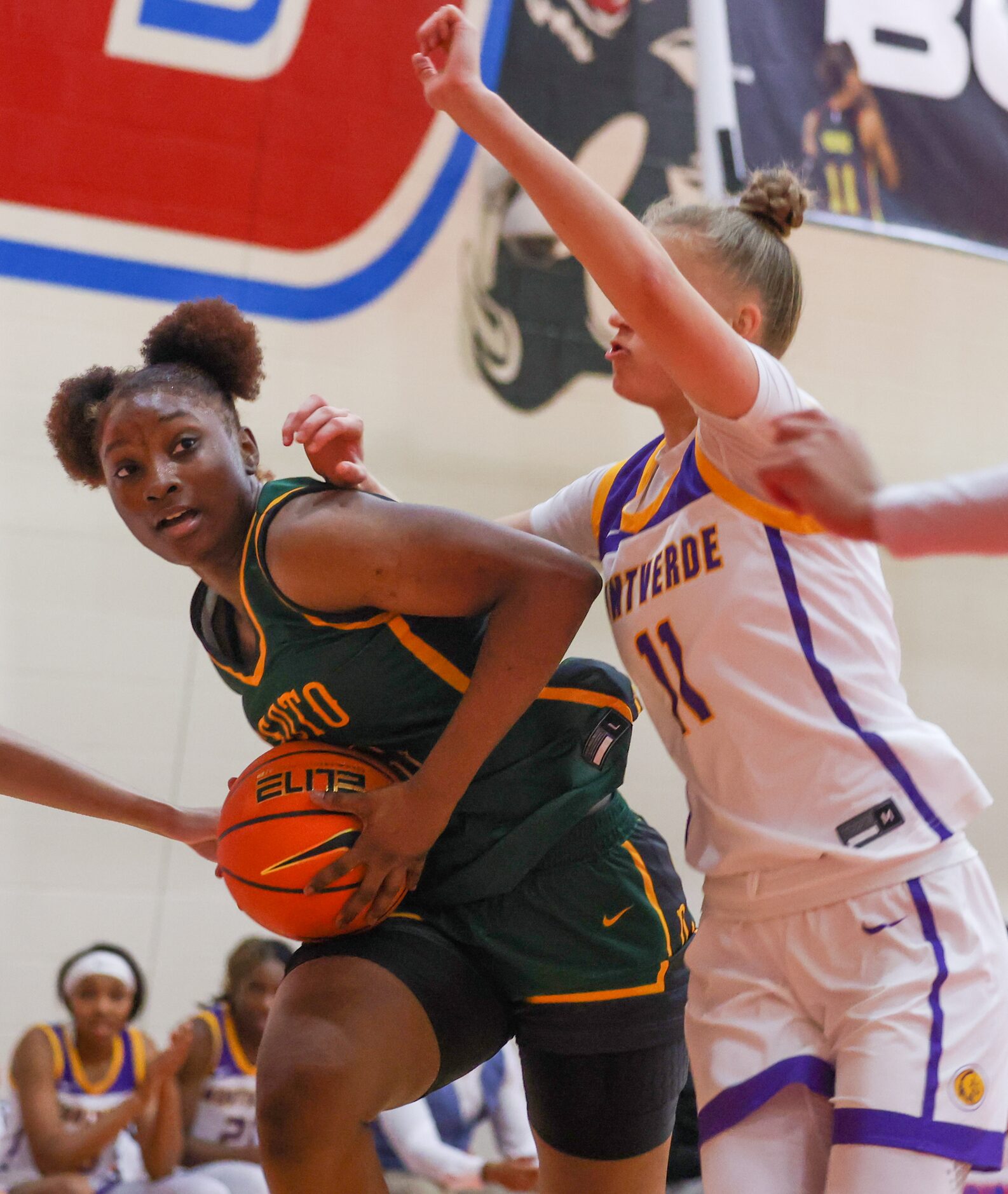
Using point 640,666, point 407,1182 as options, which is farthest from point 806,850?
point 407,1182

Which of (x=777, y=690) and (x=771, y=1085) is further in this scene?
(x=777, y=690)

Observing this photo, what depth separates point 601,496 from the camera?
2.41 metres

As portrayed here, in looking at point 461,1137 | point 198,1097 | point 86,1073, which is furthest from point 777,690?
point 86,1073

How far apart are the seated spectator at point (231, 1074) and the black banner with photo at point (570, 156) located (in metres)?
2.71

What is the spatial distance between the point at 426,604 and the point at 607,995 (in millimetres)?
770

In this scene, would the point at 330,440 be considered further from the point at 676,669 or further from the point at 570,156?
the point at 570,156

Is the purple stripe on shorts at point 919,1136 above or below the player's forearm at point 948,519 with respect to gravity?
below

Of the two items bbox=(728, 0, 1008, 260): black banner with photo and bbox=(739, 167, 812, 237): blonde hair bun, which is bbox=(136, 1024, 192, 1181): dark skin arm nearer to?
Result: bbox=(739, 167, 812, 237): blonde hair bun

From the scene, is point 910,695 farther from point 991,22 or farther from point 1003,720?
point 991,22

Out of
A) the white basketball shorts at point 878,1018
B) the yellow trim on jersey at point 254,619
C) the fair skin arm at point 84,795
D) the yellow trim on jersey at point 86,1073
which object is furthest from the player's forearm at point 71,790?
the yellow trim on jersey at point 86,1073

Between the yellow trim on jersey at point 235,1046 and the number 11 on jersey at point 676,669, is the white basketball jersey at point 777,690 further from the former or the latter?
the yellow trim on jersey at point 235,1046

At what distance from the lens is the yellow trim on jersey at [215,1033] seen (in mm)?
4711

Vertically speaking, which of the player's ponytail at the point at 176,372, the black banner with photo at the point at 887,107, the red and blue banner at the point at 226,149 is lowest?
the player's ponytail at the point at 176,372

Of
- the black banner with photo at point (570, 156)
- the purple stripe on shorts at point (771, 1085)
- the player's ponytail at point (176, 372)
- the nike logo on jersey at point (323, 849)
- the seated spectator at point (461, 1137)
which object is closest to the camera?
the purple stripe on shorts at point (771, 1085)
